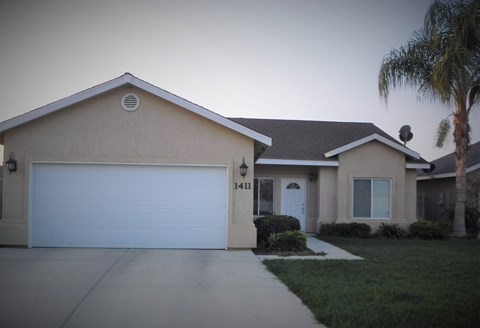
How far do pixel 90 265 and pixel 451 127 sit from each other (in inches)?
563

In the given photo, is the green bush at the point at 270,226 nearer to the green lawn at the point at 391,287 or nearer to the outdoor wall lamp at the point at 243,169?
the outdoor wall lamp at the point at 243,169

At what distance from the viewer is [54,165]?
12070 millimetres

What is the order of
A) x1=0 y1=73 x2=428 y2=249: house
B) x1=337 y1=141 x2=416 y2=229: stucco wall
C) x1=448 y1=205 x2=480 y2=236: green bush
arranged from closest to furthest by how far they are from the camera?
1. x1=0 y1=73 x2=428 y2=249: house
2. x1=337 y1=141 x2=416 y2=229: stucco wall
3. x1=448 y1=205 x2=480 y2=236: green bush

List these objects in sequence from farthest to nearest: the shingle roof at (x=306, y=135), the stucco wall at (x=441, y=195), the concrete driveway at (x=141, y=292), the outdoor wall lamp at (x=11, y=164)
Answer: the stucco wall at (x=441, y=195) → the shingle roof at (x=306, y=135) → the outdoor wall lamp at (x=11, y=164) → the concrete driveway at (x=141, y=292)

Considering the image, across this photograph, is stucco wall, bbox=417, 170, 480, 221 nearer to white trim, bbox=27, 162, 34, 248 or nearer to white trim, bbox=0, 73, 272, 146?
white trim, bbox=0, 73, 272, 146

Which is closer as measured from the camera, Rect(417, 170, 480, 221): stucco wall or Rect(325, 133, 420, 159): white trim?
Rect(325, 133, 420, 159): white trim

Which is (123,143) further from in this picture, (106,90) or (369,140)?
(369,140)

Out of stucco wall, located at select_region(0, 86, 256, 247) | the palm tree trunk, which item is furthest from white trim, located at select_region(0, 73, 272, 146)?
the palm tree trunk

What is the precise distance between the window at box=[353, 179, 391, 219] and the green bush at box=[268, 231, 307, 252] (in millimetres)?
5822

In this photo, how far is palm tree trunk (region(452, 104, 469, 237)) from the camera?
16.4 metres

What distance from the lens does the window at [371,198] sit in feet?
57.0

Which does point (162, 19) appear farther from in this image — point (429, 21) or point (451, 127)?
point (451, 127)

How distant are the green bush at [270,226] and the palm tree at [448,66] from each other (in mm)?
6726

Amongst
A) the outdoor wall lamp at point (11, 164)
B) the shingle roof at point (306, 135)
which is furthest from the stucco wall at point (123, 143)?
the shingle roof at point (306, 135)
